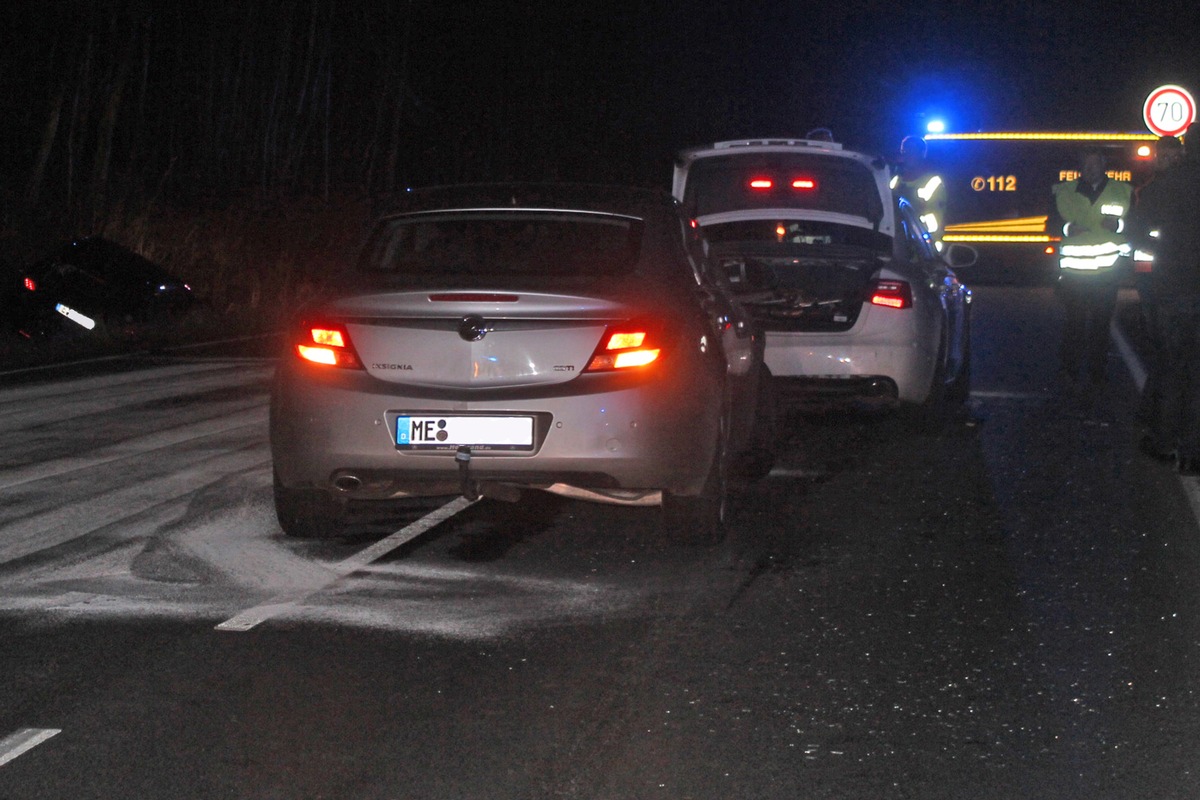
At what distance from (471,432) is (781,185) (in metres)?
6.60

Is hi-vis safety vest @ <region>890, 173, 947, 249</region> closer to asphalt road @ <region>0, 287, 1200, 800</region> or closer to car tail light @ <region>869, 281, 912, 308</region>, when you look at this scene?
car tail light @ <region>869, 281, 912, 308</region>

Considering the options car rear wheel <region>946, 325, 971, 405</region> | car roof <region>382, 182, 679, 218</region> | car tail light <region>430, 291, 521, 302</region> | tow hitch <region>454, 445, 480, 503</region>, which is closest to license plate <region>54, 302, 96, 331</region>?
car rear wheel <region>946, 325, 971, 405</region>

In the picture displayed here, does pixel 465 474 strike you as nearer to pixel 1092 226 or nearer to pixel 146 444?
pixel 146 444

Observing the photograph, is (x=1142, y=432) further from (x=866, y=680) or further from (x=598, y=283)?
(x=866, y=680)

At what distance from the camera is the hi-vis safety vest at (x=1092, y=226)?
15125 millimetres

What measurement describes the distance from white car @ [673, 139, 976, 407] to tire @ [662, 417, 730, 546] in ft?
10.3

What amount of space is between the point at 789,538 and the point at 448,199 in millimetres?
2038

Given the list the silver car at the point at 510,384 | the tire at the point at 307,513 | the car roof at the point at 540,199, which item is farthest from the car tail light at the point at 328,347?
the car roof at the point at 540,199

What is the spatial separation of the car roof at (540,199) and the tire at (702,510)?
3.19 feet

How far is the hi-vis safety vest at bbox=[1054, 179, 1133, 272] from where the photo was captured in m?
15.1

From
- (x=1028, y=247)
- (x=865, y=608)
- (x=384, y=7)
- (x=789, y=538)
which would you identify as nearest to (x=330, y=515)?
(x=789, y=538)

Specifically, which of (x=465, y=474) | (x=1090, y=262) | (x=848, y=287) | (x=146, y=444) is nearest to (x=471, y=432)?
(x=465, y=474)

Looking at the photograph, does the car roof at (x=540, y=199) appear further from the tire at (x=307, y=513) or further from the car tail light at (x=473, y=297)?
the tire at (x=307, y=513)

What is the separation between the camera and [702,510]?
8.00 meters
